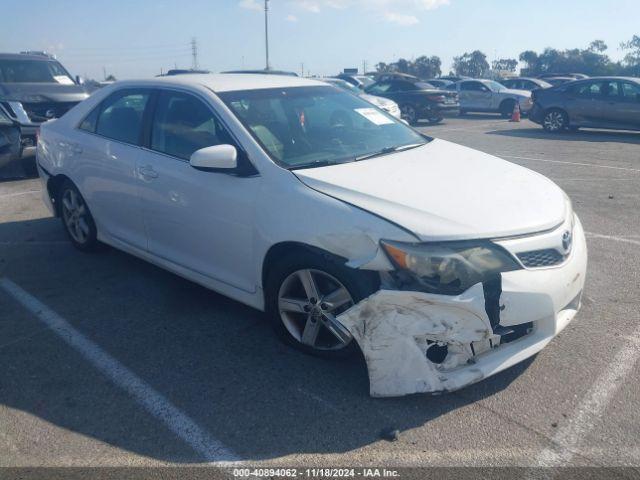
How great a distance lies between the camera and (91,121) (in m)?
5.32

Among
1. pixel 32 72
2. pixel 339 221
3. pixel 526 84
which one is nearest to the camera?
pixel 339 221

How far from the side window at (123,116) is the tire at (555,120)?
14247 millimetres

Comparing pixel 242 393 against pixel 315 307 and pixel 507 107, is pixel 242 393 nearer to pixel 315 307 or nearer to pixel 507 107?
pixel 315 307

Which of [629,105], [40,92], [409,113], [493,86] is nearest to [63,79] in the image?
[40,92]

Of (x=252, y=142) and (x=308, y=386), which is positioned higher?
(x=252, y=142)

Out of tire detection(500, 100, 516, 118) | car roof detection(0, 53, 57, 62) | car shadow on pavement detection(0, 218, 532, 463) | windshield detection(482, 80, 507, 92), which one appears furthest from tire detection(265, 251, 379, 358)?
windshield detection(482, 80, 507, 92)

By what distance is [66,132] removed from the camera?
18.1 feet

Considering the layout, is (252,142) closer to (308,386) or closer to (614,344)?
(308,386)

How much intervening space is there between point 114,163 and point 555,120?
14617mm

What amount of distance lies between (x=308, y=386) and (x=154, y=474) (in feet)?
3.23

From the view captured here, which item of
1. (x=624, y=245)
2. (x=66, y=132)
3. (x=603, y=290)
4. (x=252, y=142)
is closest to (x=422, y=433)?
(x=252, y=142)

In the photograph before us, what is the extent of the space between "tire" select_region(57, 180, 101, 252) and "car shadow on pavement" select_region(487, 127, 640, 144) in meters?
12.7

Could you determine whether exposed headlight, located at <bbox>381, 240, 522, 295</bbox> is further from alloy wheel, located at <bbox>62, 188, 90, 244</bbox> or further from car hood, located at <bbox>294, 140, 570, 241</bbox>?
alloy wheel, located at <bbox>62, 188, 90, 244</bbox>

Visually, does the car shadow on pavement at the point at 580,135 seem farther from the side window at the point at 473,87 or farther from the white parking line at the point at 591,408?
the white parking line at the point at 591,408
